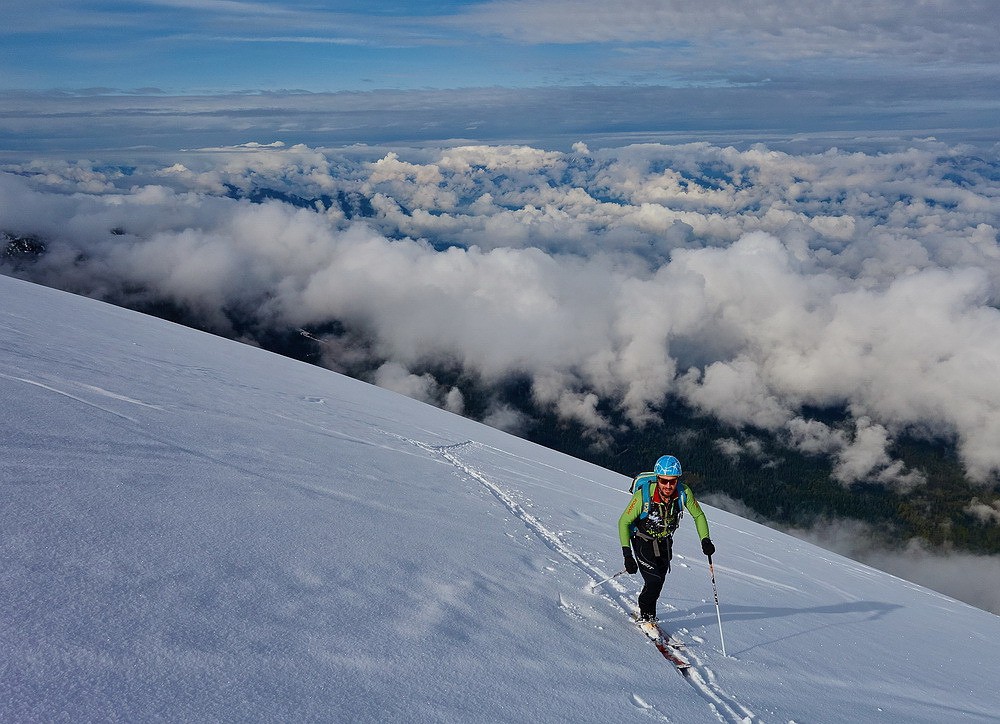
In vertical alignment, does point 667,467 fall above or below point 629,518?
above

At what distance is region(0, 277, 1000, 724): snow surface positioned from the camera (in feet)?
13.3

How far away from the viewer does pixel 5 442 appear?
741cm

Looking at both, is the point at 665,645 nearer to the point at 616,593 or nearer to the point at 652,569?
the point at 652,569

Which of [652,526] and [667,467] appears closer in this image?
[667,467]

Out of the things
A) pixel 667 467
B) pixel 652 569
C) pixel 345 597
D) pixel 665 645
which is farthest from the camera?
pixel 652 569

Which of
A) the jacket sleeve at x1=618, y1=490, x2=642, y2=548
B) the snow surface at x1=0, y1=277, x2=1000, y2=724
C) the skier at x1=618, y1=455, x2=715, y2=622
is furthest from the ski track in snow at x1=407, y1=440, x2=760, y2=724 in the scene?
the jacket sleeve at x1=618, y1=490, x2=642, y2=548

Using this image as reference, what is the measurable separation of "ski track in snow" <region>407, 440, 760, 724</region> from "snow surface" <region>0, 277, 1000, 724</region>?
4cm

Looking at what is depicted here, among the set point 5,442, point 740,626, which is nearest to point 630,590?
point 740,626

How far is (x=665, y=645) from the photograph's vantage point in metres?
7.30

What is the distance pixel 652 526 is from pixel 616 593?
1.59 metres

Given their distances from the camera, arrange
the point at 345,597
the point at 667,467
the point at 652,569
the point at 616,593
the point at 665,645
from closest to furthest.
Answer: the point at 345,597 < the point at 665,645 < the point at 667,467 < the point at 652,569 < the point at 616,593

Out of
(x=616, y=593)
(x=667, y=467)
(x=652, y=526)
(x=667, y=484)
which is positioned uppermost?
(x=667, y=467)

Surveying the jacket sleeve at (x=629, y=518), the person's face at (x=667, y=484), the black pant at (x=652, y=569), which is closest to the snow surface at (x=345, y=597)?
the black pant at (x=652, y=569)

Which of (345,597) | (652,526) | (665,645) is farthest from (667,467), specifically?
(345,597)
